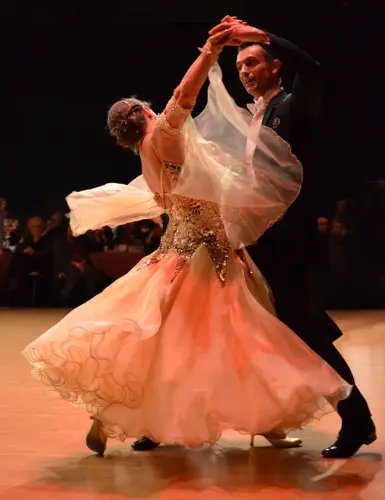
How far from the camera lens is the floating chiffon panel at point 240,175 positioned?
7.30 feet

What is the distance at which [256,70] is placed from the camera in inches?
93.4

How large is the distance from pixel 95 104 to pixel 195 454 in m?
5.01

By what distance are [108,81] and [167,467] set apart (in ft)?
16.7

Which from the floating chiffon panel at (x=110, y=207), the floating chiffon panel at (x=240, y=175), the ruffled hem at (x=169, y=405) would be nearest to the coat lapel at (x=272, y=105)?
the floating chiffon panel at (x=240, y=175)

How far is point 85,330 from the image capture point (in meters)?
2.15

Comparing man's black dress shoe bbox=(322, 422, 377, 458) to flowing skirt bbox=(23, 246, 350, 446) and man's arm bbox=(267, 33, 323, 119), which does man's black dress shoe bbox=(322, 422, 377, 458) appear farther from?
man's arm bbox=(267, 33, 323, 119)

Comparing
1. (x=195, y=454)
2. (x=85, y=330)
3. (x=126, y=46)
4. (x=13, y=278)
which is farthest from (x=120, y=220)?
(x=13, y=278)

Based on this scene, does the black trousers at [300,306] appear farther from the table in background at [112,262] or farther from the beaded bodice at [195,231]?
the table in background at [112,262]

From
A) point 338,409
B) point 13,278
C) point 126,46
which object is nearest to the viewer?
point 338,409

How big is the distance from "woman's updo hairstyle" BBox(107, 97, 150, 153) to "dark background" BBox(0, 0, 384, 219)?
Result: 4.15 metres

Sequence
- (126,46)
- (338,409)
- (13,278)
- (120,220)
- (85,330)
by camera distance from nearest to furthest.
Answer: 1. (85,330)
2. (338,409)
3. (120,220)
4. (126,46)
5. (13,278)

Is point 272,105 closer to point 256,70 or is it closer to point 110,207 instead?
point 256,70

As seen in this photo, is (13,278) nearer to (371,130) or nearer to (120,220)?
(371,130)

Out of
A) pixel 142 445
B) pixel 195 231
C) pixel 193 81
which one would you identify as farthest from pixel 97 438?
pixel 193 81
